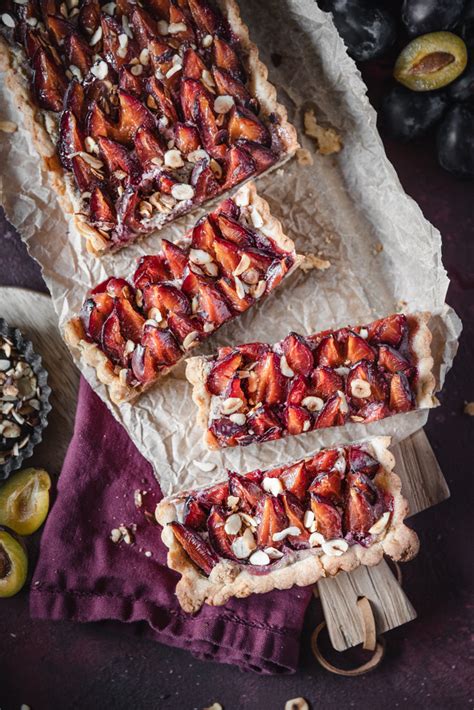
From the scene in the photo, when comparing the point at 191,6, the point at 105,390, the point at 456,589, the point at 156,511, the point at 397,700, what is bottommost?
the point at 397,700

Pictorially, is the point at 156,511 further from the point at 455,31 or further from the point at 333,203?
the point at 455,31

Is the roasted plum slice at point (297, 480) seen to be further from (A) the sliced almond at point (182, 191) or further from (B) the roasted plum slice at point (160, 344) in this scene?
(A) the sliced almond at point (182, 191)

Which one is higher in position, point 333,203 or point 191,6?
point 191,6

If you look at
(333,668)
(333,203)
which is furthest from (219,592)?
(333,203)

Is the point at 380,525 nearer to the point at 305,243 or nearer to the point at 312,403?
the point at 312,403

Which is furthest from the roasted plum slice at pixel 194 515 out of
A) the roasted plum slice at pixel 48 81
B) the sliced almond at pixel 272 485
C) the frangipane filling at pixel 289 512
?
the roasted plum slice at pixel 48 81

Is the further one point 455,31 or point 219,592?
point 455,31
